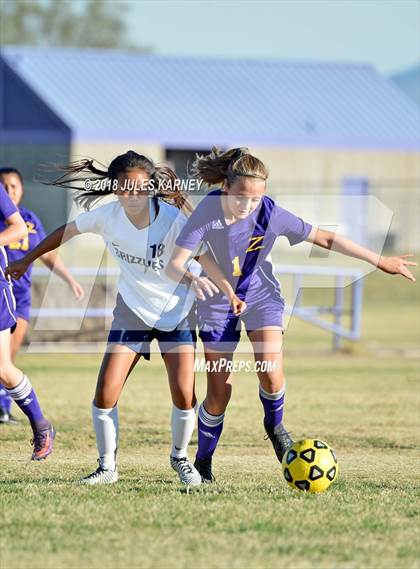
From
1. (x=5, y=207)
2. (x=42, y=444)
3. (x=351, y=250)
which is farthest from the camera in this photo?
(x=42, y=444)

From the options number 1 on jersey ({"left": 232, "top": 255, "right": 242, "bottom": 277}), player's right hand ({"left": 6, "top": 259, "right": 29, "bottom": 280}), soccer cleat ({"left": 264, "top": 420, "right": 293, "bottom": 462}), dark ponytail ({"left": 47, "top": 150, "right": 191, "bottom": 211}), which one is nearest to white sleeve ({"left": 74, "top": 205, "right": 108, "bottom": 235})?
dark ponytail ({"left": 47, "top": 150, "right": 191, "bottom": 211})

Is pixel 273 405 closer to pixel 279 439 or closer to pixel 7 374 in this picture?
pixel 279 439

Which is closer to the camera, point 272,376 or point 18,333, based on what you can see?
point 272,376

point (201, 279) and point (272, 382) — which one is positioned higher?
point (201, 279)

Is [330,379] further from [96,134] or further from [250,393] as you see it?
[96,134]

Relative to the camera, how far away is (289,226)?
7.18 m

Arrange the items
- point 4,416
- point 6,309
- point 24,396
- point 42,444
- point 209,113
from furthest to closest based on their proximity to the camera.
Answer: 1. point 209,113
2. point 4,416
3. point 42,444
4. point 24,396
5. point 6,309

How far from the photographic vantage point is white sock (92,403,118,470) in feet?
22.5

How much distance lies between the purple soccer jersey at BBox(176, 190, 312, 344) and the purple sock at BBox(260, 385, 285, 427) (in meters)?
0.45

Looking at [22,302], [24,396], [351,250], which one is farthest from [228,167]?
[22,302]

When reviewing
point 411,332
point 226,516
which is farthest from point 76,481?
point 411,332

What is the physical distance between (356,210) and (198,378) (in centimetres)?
1572

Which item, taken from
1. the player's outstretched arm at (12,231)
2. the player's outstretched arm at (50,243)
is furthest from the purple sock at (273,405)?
the player's outstretched arm at (12,231)

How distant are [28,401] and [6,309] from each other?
2.31ft
